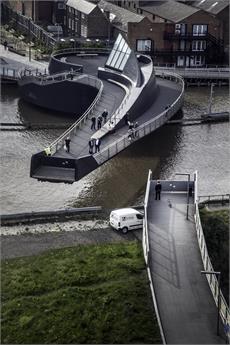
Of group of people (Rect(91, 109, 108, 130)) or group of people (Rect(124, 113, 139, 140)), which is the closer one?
group of people (Rect(124, 113, 139, 140))

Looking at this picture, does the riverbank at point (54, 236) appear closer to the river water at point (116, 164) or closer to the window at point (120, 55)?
the river water at point (116, 164)

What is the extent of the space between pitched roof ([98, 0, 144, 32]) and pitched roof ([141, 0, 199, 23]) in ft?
5.70

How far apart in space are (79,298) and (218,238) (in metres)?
7.68

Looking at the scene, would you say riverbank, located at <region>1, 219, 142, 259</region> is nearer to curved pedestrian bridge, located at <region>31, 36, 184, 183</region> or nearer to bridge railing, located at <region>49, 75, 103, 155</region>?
curved pedestrian bridge, located at <region>31, 36, 184, 183</region>

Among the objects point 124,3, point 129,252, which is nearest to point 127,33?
point 124,3

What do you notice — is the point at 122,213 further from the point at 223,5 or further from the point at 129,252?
the point at 223,5

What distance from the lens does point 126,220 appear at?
27.3 meters

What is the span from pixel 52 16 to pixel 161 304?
51618mm

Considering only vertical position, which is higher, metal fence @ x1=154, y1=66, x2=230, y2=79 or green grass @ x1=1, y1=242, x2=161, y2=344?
metal fence @ x1=154, y1=66, x2=230, y2=79

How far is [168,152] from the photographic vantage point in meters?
38.4

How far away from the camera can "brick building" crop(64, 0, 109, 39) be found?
202 feet

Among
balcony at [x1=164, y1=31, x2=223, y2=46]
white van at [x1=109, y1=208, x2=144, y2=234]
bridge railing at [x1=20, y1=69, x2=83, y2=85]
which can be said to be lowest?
white van at [x1=109, y1=208, x2=144, y2=234]

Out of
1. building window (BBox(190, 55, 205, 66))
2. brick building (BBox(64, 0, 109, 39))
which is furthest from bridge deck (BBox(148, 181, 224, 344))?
brick building (BBox(64, 0, 109, 39))

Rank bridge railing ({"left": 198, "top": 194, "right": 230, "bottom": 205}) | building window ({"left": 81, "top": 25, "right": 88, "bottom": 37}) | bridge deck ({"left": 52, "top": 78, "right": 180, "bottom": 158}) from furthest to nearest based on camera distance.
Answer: building window ({"left": 81, "top": 25, "right": 88, "bottom": 37}), bridge deck ({"left": 52, "top": 78, "right": 180, "bottom": 158}), bridge railing ({"left": 198, "top": 194, "right": 230, "bottom": 205})
